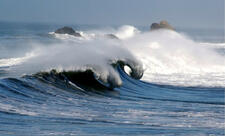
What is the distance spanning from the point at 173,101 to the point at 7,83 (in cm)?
422

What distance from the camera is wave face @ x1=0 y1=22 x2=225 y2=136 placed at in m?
9.87

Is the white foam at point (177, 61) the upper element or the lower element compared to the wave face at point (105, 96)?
upper

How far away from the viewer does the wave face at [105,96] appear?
32.4 feet

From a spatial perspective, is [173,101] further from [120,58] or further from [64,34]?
[64,34]

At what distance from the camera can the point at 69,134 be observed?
8.85 m

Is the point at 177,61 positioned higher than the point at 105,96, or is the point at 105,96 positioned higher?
the point at 177,61

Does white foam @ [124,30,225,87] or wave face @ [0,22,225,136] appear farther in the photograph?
white foam @ [124,30,225,87]

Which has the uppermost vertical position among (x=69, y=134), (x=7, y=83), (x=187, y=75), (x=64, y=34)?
(x=64, y=34)

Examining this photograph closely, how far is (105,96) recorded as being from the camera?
15.1m

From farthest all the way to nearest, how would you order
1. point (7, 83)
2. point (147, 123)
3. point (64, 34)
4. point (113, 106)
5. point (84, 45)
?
point (64, 34) < point (84, 45) < point (7, 83) < point (113, 106) < point (147, 123)

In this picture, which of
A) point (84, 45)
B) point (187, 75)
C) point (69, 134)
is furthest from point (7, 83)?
point (187, 75)

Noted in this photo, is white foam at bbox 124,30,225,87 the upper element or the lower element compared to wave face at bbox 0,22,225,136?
upper

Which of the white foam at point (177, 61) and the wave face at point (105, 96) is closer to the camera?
the wave face at point (105, 96)

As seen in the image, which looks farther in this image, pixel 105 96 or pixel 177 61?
pixel 177 61
